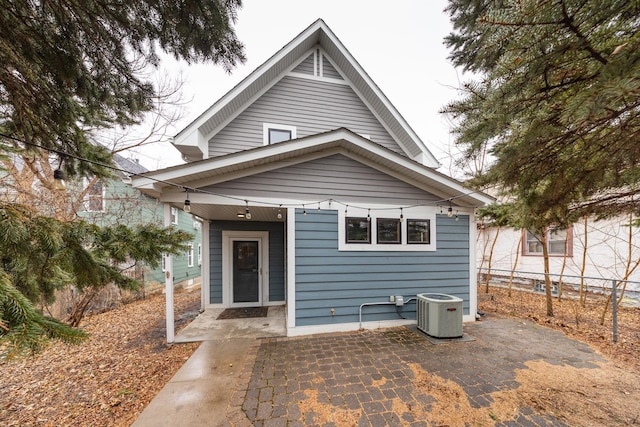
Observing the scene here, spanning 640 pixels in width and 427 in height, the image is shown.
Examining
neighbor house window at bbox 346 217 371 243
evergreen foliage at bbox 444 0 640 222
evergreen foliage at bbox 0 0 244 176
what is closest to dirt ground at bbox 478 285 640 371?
evergreen foliage at bbox 444 0 640 222

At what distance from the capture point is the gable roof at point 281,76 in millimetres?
5691

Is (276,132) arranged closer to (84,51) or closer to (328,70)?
(328,70)

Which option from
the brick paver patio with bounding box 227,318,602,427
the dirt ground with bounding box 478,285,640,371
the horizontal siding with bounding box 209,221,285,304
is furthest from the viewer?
the horizontal siding with bounding box 209,221,285,304

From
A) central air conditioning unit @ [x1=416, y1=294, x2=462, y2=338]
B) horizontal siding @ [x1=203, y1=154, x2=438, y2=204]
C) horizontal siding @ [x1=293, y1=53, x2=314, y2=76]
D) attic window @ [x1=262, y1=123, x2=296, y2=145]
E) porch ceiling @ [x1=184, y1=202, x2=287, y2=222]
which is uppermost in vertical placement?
horizontal siding @ [x1=293, y1=53, x2=314, y2=76]

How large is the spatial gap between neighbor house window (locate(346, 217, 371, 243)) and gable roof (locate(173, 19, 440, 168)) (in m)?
3.56

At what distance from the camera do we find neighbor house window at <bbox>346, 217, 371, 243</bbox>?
200 inches

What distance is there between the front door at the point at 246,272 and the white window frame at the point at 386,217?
3.27 meters

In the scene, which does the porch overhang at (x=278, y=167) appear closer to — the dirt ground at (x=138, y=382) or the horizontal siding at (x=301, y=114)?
the horizontal siding at (x=301, y=114)

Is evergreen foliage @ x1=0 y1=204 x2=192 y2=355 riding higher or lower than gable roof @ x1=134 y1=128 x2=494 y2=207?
lower

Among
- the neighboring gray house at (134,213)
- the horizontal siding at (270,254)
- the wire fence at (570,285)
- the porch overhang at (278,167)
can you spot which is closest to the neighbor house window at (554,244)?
the wire fence at (570,285)

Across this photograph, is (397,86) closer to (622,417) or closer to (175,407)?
(622,417)

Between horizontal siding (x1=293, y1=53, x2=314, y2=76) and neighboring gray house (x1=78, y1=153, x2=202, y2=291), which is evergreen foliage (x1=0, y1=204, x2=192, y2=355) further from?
horizontal siding (x1=293, y1=53, x2=314, y2=76)

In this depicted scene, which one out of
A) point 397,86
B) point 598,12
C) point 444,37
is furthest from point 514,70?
point 397,86

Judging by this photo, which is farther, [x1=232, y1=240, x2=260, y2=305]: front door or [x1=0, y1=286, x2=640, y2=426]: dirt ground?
[x1=232, y1=240, x2=260, y2=305]: front door
